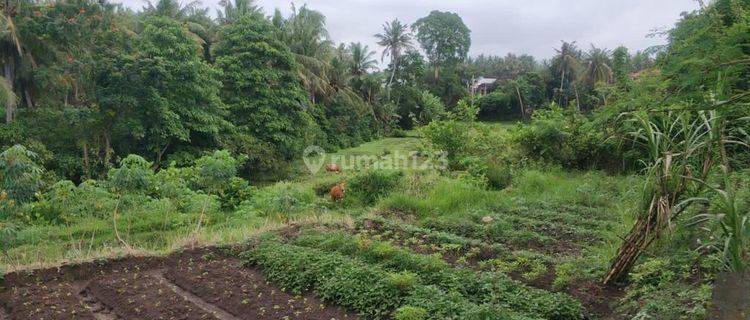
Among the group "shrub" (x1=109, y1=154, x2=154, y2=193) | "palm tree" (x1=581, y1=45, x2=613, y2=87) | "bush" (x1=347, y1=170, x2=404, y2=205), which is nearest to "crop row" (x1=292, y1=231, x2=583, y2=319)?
"shrub" (x1=109, y1=154, x2=154, y2=193)

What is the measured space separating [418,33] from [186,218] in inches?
1755

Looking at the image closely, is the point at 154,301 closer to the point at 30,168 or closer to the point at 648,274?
the point at 30,168

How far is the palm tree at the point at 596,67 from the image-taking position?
130ft

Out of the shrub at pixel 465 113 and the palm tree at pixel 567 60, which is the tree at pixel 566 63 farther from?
the shrub at pixel 465 113

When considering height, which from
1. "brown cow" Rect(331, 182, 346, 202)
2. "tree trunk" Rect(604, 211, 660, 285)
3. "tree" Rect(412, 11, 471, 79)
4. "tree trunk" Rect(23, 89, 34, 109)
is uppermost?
"tree" Rect(412, 11, 471, 79)

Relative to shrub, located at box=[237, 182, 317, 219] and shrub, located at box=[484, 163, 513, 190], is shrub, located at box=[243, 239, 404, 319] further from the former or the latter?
shrub, located at box=[484, 163, 513, 190]

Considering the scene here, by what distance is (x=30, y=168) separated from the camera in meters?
6.61

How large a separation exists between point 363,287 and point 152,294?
2177 millimetres

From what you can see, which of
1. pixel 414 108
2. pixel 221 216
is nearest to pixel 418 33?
pixel 414 108

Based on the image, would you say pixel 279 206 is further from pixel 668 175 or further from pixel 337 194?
pixel 668 175

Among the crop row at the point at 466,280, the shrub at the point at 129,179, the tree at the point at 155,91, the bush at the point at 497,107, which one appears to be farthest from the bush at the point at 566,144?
the bush at the point at 497,107

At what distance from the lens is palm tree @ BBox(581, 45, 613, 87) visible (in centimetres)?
3950

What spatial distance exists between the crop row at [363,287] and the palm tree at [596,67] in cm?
3767

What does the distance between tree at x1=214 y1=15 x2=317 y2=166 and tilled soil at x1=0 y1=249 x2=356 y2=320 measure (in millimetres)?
13478
